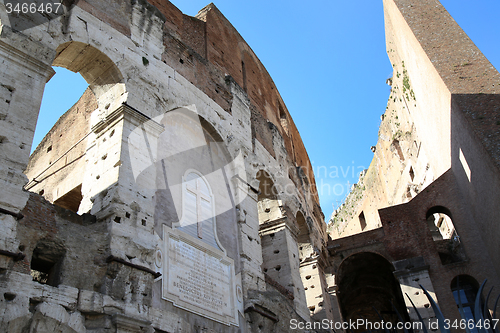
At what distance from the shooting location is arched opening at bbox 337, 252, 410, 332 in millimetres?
15172

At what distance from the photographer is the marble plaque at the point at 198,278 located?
656 centimetres

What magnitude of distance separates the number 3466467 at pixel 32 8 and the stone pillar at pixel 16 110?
0.48 metres

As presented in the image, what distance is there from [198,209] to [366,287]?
35.8 ft

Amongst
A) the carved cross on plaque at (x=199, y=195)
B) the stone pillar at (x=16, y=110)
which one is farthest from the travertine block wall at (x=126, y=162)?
the carved cross on plaque at (x=199, y=195)

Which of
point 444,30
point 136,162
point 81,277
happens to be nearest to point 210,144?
point 136,162

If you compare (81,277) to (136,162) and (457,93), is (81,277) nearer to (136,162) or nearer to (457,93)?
(136,162)

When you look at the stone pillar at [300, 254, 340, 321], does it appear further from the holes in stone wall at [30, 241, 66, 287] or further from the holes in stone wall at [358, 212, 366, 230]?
the holes in stone wall at [358, 212, 366, 230]

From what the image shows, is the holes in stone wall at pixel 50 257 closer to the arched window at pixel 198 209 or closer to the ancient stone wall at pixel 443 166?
the arched window at pixel 198 209

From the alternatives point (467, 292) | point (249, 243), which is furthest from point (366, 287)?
point (249, 243)

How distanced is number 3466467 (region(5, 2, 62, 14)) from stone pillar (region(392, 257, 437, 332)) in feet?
36.5

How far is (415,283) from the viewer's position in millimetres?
13023

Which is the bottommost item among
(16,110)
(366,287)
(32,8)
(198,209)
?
(198,209)

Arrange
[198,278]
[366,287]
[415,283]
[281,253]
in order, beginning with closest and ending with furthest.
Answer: [198,278]
[281,253]
[415,283]
[366,287]

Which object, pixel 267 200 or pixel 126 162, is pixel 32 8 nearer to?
pixel 126 162
